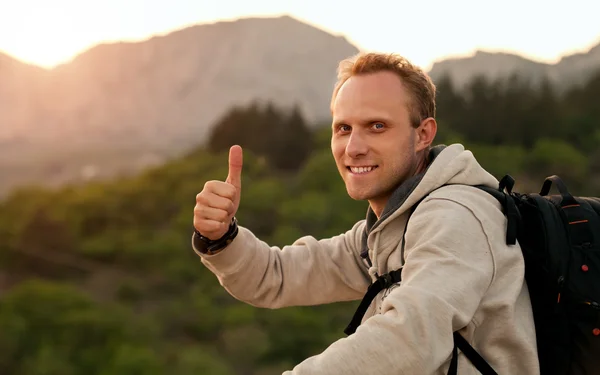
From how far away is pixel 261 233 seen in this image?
15.1 meters

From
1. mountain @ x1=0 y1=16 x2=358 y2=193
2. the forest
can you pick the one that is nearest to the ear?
the forest

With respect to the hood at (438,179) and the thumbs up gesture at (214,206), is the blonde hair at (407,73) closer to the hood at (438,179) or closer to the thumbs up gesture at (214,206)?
the hood at (438,179)

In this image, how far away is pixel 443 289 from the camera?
917 millimetres

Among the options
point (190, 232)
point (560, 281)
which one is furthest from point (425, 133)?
point (190, 232)

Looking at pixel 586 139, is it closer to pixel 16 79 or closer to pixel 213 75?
pixel 213 75

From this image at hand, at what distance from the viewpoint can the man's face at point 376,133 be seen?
1.21 metres

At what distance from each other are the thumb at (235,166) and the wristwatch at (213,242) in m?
0.08

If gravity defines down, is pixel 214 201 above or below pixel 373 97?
below

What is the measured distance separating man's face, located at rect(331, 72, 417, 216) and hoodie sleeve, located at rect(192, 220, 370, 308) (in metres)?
0.29

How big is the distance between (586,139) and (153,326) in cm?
1423

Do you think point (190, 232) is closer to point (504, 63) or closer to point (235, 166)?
point (235, 166)

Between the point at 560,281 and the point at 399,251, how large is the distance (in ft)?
0.84

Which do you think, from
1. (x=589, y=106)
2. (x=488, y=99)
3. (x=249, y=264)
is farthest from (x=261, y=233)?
(x=249, y=264)

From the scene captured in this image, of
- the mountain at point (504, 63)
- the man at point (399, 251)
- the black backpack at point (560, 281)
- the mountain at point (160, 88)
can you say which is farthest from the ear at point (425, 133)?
the mountain at point (504, 63)
